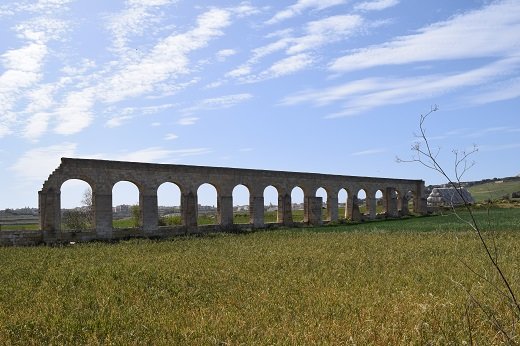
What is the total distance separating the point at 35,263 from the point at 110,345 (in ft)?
30.4

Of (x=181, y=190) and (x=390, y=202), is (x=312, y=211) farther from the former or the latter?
(x=181, y=190)

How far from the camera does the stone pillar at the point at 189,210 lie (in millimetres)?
25422

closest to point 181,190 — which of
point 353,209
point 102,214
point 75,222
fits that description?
point 102,214

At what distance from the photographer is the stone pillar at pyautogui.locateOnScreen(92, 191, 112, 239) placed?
22.1 meters

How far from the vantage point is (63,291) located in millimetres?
8219

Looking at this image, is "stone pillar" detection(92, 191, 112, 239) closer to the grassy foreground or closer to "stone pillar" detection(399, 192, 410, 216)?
the grassy foreground

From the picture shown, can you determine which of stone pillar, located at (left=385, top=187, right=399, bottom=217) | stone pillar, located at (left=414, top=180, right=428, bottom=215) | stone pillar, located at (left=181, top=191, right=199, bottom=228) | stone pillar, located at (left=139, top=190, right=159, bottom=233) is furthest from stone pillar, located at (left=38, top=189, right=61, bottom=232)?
stone pillar, located at (left=414, top=180, right=428, bottom=215)

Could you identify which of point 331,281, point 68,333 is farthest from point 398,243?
point 68,333

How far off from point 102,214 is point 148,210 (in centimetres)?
245

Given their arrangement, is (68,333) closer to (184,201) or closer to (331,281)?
(331,281)

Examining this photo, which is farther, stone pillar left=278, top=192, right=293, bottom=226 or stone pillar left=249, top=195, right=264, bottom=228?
stone pillar left=278, top=192, right=293, bottom=226

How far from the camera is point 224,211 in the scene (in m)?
27.2

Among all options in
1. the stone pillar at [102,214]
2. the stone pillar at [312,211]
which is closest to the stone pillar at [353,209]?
the stone pillar at [312,211]

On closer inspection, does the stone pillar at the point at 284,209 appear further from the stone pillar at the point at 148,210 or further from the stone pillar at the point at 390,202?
the stone pillar at the point at 390,202
